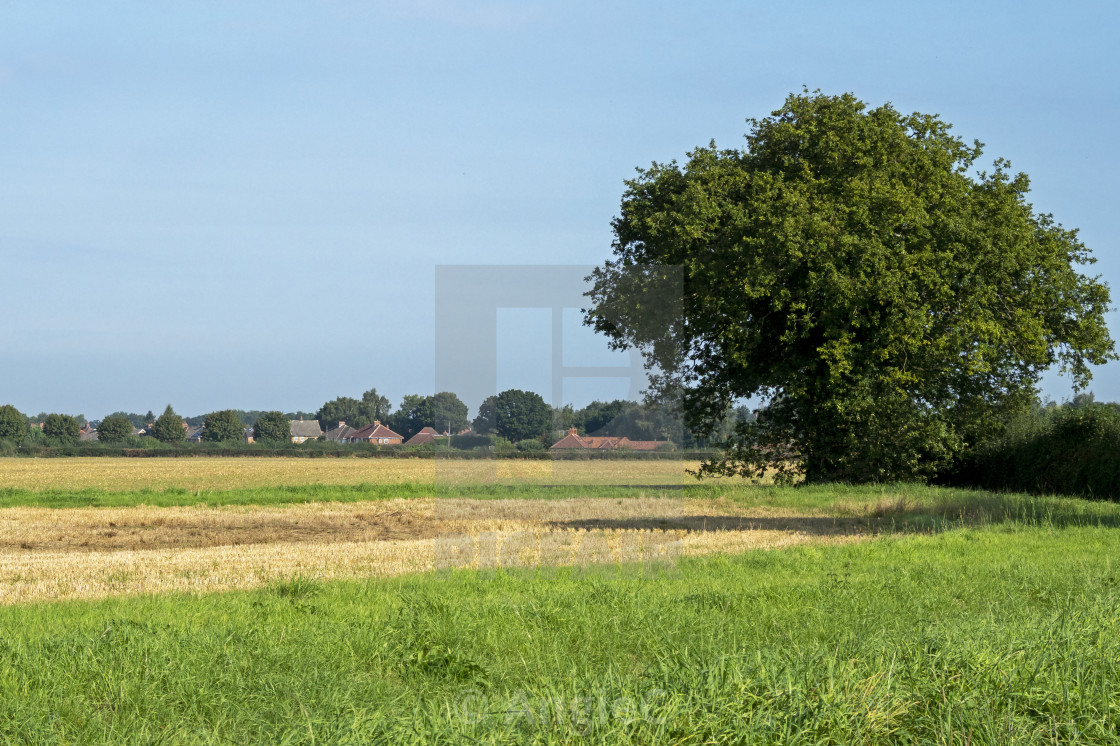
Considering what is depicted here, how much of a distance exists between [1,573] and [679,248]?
1989 cm

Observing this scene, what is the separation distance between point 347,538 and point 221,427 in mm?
109414

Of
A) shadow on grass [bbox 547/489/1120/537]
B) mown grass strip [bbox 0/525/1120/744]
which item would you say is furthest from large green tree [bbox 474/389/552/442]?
shadow on grass [bbox 547/489/1120/537]

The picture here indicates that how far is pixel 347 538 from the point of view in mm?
20469

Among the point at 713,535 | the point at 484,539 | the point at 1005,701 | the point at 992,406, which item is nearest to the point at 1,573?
the point at 484,539

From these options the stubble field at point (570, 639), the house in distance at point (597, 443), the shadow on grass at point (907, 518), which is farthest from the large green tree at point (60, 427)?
the house in distance at point (597, 443)

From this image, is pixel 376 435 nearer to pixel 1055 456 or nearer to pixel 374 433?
pixel 374 433

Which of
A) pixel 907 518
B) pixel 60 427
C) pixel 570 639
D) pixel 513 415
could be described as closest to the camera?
pixel 570 639

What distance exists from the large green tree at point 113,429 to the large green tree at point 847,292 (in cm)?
9619

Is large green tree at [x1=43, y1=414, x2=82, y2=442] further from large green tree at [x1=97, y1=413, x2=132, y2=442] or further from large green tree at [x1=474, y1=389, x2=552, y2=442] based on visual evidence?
large green tree at [x1=474, y1=389, x2=552, y2=442]

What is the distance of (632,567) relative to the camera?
41.8 feet

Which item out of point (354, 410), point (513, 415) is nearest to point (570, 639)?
point (513, 415)

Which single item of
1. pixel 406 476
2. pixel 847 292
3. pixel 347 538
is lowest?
pixel 406 476

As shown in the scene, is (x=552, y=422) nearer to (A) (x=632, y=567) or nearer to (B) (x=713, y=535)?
(A) (x=632, y=567)

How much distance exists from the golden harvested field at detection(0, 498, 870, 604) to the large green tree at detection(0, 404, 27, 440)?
111180 mm
